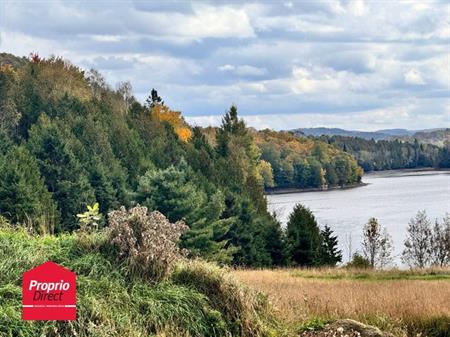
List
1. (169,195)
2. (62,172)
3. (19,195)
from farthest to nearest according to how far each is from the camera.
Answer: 1. (62,172)
2. (169,195)
3. (19,195)

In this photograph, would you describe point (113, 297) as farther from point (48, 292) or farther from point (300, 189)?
point (300, 189)

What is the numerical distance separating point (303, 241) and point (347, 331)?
1399 inches

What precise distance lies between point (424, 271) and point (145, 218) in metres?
22.2

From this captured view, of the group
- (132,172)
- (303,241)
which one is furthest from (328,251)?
(132,172)

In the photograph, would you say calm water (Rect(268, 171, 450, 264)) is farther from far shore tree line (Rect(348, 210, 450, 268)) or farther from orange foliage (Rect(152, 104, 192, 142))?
orange foliage (Rect(152, 104, 192, 142))

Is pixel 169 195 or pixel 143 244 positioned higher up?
pixel 143 244

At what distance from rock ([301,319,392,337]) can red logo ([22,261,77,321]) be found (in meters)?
3.95

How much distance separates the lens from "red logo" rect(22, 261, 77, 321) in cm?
600

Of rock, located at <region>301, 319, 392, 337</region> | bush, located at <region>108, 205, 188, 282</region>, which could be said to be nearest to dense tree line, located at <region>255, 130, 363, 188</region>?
rock, located at <region>301, 319, 392, 337</region>

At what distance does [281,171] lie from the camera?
135m

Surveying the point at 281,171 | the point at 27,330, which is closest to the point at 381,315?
the point at 27,330

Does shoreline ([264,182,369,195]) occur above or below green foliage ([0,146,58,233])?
below

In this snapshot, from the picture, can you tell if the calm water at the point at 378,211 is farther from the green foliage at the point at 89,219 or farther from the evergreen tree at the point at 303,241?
the green foliage at the point at 89,219

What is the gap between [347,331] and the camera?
8.96 meters
